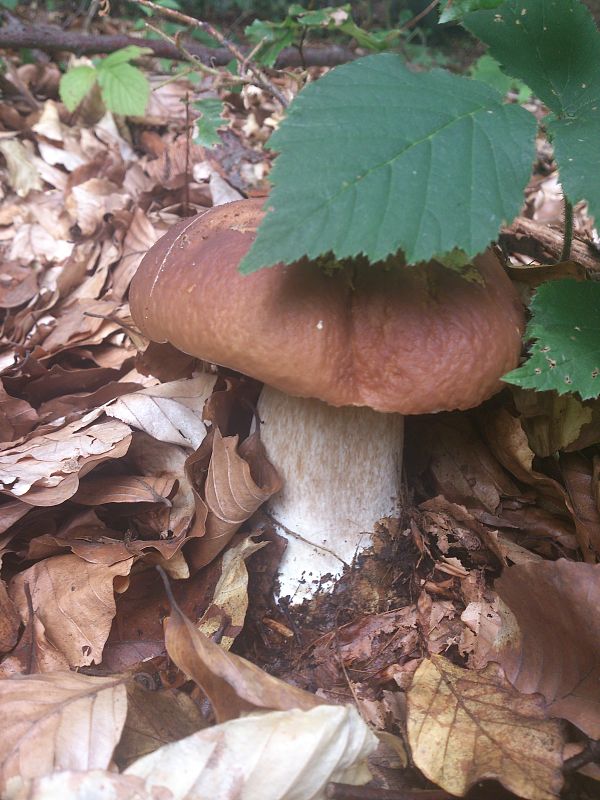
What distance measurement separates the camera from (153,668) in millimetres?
1729

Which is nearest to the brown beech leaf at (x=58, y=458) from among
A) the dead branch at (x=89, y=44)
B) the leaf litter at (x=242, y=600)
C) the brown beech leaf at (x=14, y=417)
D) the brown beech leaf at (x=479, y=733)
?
the leaf litter at (x=242, y=600)

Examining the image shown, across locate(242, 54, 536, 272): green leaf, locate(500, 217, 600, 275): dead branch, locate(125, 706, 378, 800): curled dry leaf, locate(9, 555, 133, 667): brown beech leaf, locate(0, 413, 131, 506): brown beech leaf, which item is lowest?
locate(9, 555, 133, 667): brown beech leaf

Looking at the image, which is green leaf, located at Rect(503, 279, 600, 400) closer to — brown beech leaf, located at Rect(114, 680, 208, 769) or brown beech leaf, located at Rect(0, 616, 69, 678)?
brown beech leaf, located at Rect(114, 680, 208, 769)

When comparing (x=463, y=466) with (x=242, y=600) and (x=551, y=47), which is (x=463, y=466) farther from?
(x=551, y=47)

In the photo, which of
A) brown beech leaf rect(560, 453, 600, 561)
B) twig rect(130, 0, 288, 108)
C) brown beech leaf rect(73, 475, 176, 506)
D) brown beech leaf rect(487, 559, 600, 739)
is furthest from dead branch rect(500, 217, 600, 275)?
brown beech leaf rect(73, 475, 176, 506)

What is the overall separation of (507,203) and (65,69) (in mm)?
5469

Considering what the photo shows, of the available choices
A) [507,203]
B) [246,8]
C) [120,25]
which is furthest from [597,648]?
[246,8]

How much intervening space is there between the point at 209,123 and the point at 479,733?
289 cm

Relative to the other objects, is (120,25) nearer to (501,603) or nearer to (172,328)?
(172,328)

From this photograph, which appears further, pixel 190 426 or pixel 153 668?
pixel 190 426

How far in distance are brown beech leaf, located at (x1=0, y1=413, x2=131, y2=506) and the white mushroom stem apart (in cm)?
56

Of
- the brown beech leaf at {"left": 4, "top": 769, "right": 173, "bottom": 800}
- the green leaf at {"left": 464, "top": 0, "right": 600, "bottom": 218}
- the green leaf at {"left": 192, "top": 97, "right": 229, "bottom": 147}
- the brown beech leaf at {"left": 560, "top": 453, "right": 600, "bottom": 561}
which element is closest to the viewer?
the brown beech leaf at {"left": 4, "top": 769, "right": 173, "bottom": 800}

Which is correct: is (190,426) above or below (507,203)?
below

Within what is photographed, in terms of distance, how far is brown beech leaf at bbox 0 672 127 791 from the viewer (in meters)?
1.27
